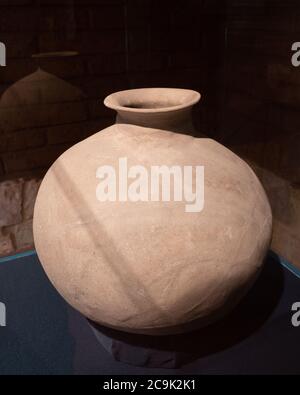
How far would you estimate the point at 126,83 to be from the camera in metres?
1.63

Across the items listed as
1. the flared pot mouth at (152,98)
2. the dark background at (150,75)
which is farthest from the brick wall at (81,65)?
the flared pot mouth at (152,98)

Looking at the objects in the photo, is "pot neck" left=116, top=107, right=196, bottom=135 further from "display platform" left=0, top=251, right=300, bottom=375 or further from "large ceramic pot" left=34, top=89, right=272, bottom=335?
"display platform" left=0, top=251, right=300, bottom=375

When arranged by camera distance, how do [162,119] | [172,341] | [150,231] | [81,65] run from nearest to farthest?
[150,231]
[162,119]
[172,341]
[81,65]

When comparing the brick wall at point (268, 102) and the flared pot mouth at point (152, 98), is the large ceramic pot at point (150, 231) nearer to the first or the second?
the flared pot mouth at point (152, 98)

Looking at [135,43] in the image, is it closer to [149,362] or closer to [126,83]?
[126,83]

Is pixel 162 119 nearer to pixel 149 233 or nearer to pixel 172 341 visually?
pixel 149 233

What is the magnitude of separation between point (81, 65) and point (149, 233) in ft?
3.12

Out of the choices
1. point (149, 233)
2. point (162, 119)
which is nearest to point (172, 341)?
point (149, 233)

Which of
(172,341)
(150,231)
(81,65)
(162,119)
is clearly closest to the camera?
(150,231)

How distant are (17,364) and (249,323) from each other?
70cm

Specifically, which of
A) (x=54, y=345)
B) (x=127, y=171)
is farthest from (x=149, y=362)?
(x=127, y=171)

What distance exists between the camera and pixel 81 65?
62.2 inches

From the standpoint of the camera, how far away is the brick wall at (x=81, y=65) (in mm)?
1477

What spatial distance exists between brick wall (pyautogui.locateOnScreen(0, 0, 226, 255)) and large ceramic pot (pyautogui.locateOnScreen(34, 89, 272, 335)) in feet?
1.87
